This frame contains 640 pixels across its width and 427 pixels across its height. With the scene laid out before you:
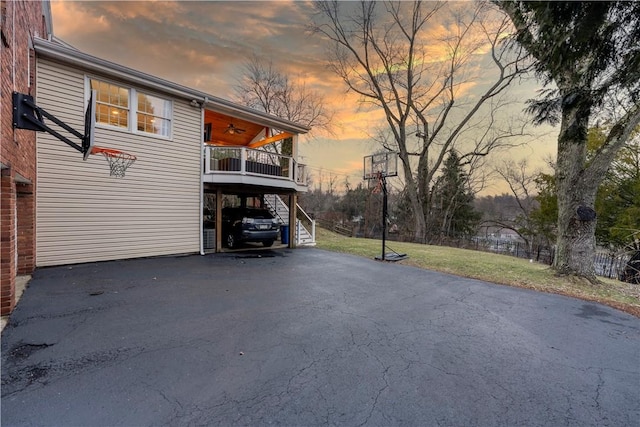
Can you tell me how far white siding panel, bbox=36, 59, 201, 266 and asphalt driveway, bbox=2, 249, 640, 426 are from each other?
1.74 m

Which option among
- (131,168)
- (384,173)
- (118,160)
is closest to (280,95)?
(384,173)

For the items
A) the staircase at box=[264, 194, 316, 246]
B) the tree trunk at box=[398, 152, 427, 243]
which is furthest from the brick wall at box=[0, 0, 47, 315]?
the tree trunk at box=[398, 152, 427, 243]

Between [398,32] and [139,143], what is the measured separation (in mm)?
19692

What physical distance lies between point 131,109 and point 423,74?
1984 cm

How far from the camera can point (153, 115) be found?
27.1ft

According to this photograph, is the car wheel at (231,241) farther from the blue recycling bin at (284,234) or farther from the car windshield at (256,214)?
the blue recycling bin at (284,234)

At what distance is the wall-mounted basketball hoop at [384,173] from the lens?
9273 mm

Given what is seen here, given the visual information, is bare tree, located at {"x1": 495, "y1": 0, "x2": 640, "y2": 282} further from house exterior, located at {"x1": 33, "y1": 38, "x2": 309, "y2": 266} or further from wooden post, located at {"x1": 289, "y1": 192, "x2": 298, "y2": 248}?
wooden post, located at {"x1": 289, "y1": 192, "x2": 298, "y2": 248}

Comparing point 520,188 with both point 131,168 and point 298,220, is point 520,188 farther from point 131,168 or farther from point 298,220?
point 131,168

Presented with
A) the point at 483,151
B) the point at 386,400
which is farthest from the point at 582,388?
the point at 483,151

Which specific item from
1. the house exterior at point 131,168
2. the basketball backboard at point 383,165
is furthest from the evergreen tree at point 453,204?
the house exterior at point 131,168

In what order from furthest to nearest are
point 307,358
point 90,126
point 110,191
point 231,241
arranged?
point 231,241
point 110,191
point 90,126
point 307,358

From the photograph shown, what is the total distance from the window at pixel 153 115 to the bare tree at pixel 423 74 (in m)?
15.1

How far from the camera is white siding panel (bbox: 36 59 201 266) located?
21.6ft
